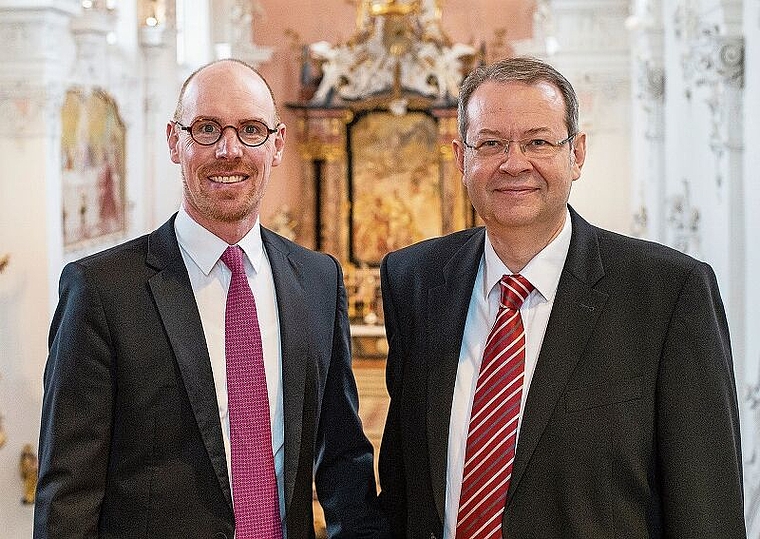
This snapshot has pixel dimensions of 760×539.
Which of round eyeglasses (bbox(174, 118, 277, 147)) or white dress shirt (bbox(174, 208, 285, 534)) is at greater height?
round eyeglasses (bbox(174, 118, 277, 147))

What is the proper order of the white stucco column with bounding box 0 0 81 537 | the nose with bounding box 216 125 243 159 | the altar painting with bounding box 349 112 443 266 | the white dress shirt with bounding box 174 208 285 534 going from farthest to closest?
the altar painting with bounding box 349 112 443 266 → the white stucco column with bounding box 0 0 81 537 → the white dress shirt with bounding box 174 208 285 534 → the nose with bounding box 216 125 243 159

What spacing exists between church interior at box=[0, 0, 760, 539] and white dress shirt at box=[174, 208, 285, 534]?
361 centimetres

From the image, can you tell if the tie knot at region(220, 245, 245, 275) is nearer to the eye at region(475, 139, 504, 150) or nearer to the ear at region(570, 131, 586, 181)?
the eye at region(475, 139, 504, 150)

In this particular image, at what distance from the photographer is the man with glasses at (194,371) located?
327 centimetres

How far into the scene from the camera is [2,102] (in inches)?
389

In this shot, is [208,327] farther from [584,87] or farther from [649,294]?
[584,87]

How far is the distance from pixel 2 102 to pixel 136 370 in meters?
7.21

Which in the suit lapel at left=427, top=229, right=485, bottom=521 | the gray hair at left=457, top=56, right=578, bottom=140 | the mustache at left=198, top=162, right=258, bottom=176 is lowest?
the suit lapel at left=427, top=229, right=485, bottom=521

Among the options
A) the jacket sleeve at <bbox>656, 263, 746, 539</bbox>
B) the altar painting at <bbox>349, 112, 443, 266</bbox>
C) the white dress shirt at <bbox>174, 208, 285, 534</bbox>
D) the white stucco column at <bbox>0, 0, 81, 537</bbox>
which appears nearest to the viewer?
the jacket sleeve at <bbox>656, 263, 746, 539</bbox>

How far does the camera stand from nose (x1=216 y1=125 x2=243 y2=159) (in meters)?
3.31

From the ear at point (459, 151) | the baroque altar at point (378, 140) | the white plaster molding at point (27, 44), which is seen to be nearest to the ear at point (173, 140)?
the ear at point (459, 151)

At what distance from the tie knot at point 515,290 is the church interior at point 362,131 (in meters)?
3.53

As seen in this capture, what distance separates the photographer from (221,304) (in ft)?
11.4

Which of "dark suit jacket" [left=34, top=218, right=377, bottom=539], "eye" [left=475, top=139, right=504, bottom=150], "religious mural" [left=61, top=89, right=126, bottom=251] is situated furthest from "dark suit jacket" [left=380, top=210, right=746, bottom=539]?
"religious mural" [left=61, top=89, right=126, bottom=251]
